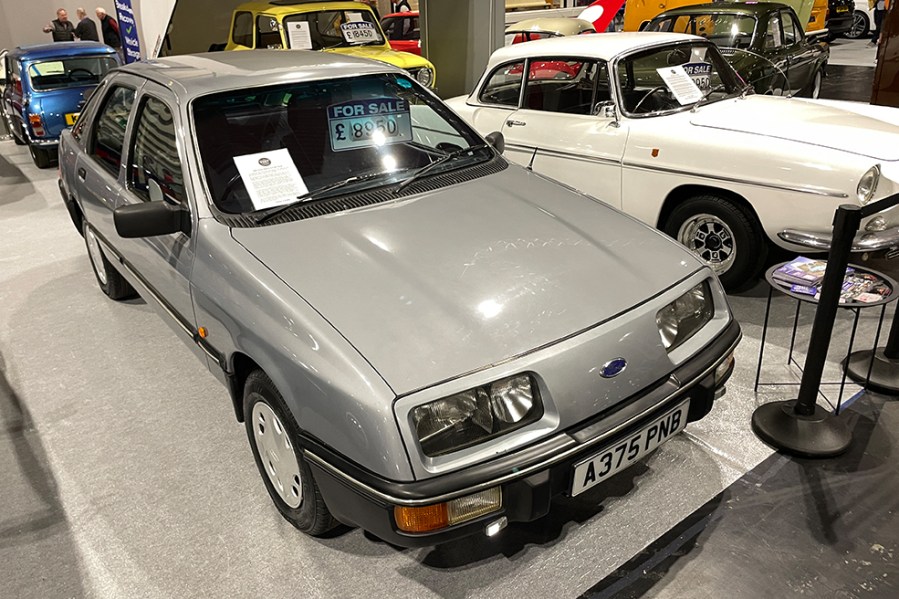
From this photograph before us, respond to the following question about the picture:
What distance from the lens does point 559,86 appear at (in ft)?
15.7

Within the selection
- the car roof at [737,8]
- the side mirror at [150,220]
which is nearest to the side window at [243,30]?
the car roof at [737,8]

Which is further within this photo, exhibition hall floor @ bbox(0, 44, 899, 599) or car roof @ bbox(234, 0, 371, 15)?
car roof @ bbox(234, 0, 371, 15)

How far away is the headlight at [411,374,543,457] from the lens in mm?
1799

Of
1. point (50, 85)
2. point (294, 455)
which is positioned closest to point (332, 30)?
point (50, 85)

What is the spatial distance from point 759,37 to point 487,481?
7183 mm

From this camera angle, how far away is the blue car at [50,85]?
7301mm

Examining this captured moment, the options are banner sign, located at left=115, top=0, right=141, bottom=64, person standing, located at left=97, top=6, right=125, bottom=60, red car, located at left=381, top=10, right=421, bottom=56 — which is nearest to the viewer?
banner sign, located at left=115, top=0, right=141, bottom=64

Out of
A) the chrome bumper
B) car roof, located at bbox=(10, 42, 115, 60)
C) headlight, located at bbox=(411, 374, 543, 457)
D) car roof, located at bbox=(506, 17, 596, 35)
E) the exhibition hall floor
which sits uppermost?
car roof, located at bbox=(506, 17, 596, 35)

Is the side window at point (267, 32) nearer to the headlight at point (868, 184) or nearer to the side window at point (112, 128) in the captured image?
the side window at point (112, 128)

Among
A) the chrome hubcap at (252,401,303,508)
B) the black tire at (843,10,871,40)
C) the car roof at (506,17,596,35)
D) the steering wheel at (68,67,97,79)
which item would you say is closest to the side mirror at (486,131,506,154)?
the chrome hubcap at (252,401,303,508)

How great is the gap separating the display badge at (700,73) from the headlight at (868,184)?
1406 mm

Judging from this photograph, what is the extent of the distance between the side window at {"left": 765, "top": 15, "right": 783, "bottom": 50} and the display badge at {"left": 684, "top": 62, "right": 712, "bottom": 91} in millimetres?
3486

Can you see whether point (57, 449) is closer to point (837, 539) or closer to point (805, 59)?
point (837, 539)

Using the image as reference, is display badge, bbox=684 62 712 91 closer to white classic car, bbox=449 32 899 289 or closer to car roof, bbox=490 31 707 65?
white classic car, bbox=449 32 899 289
